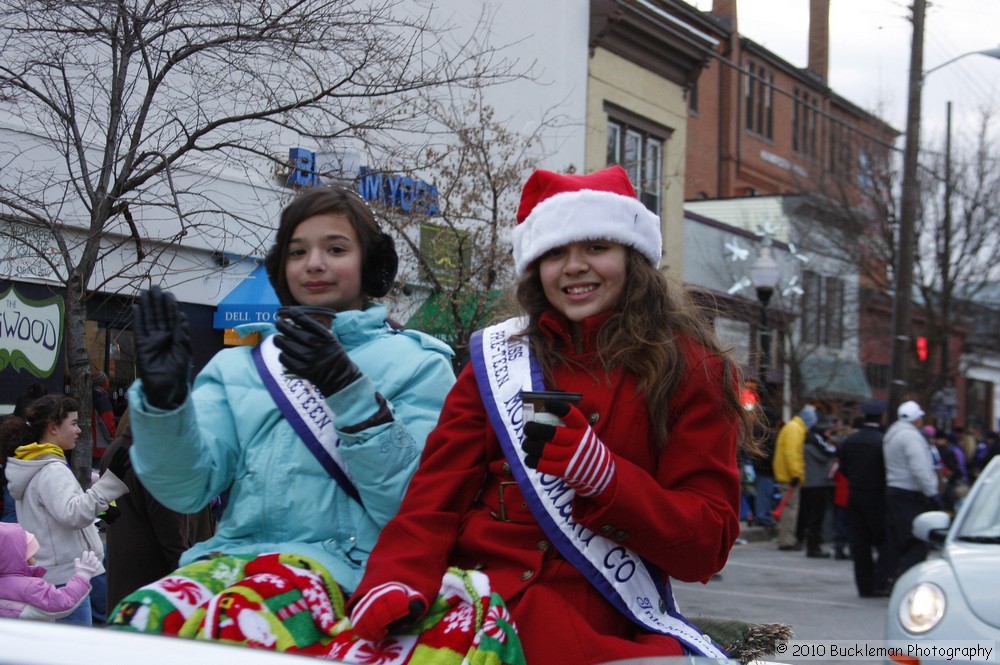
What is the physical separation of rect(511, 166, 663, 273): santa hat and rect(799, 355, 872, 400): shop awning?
25.3 metres

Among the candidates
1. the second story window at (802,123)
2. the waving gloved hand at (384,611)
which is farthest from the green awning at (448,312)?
the second story window at (802,123)

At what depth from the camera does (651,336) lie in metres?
3.10

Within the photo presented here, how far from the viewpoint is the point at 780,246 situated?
2952 cm

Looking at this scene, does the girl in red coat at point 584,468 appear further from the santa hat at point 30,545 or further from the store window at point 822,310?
the store window at point 822,310

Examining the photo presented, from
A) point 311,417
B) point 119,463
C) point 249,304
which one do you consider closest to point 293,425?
point 311,417

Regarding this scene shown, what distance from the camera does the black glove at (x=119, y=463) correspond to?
18.9 ft

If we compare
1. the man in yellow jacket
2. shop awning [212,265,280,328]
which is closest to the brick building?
the man in yellow jacket

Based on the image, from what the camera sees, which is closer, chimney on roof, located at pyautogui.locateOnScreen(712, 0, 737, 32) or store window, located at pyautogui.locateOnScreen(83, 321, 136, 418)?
store window, located at pyautogui.locateOnScreen(83, 321, 136, 418)

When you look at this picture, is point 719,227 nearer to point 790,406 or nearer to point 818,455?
point 790,406

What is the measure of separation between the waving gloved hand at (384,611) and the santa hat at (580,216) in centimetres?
107

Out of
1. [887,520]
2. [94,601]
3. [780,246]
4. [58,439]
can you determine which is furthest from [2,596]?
[780,246]

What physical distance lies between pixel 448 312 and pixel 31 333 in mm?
4314

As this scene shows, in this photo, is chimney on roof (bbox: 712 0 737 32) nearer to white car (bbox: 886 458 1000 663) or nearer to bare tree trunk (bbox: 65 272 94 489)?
white car (bbox: 886 458 1000 663)

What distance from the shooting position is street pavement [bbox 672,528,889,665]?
405 inches
